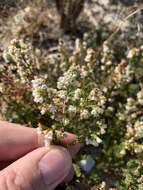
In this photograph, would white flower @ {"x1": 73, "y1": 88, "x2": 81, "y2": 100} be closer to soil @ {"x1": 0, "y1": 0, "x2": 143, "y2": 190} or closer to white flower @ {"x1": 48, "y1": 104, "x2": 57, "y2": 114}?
white flower @ {"x1": 48, "y1": 104, "x2": 57, "y2": 114}

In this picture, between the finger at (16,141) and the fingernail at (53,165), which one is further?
the finger at (16,141)

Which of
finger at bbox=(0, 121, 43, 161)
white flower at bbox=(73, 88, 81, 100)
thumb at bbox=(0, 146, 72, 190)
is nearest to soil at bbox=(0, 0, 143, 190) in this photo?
finger at bbox=(0, 121, 43, 161)

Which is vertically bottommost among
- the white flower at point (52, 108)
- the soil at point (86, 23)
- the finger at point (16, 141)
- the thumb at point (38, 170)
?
the thumb at point (38, 170)

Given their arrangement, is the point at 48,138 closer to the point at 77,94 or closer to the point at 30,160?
the point at 30,160

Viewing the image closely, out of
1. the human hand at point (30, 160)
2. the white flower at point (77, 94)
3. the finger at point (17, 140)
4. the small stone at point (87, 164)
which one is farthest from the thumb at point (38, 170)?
the small stone at point (87, 164)

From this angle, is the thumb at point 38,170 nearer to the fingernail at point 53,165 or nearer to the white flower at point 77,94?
the fingernail at point 53,165

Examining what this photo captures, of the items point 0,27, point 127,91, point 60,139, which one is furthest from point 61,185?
point 0,27

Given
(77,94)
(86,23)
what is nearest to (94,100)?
(77,94)

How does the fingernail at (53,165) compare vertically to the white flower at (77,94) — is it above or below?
below
